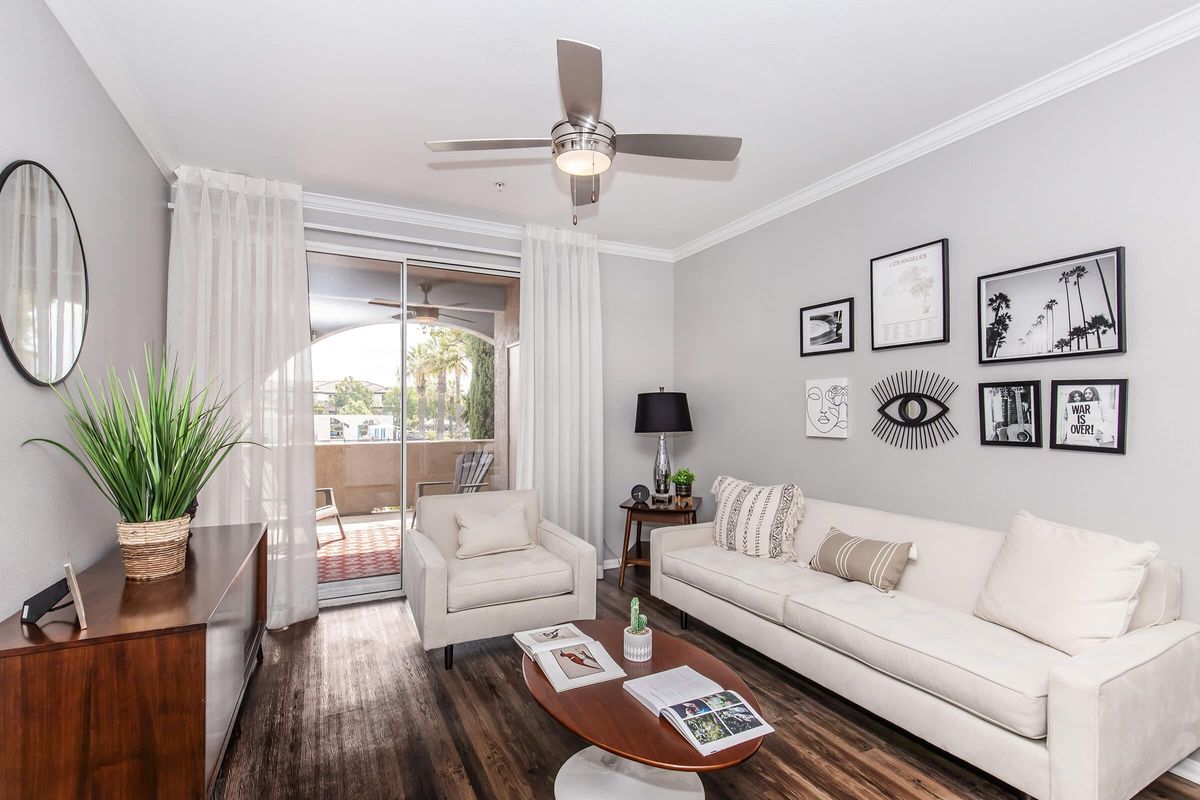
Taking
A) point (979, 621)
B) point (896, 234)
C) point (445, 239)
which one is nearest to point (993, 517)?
point (979, 621)

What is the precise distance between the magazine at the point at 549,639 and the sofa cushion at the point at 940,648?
1.01 m

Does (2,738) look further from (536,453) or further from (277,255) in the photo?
(536,453)

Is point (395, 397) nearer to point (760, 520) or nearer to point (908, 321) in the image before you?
point (760, 520)

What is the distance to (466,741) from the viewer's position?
227 cm

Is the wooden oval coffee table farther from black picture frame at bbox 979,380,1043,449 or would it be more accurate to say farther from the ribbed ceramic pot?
black picture frame at bbox 979,380,1043,449

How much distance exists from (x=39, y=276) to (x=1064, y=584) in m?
3.66

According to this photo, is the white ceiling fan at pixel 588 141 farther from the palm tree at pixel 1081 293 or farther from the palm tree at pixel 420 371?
the palm tree at pixel 420 371

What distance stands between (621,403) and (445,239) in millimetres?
1904

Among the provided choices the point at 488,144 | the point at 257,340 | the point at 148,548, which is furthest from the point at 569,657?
the point at 257,340

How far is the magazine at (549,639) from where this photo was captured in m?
2.19

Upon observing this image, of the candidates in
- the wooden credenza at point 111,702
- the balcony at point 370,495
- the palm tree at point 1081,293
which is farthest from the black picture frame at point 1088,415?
the balcony at point 370,495

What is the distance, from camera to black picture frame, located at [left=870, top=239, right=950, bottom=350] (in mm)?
2875

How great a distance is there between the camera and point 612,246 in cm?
476

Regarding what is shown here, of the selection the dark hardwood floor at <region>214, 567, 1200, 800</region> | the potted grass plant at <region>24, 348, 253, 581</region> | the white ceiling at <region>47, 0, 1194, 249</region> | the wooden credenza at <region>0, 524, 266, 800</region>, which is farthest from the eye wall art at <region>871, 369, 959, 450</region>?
the potted grass plant at <region>24, 348, 253, 581</region>
